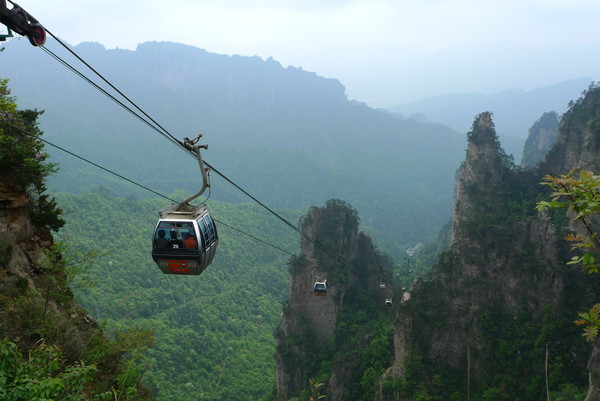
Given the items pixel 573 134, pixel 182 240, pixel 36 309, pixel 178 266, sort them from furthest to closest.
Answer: pixel 573 134 → pixel 178 266 → pixel 182 240 → pixel 36 309

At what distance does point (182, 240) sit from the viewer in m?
10.6

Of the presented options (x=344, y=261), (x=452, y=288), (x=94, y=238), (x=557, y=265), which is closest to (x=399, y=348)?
(x=452, y=288)

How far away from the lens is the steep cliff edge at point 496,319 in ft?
88.4

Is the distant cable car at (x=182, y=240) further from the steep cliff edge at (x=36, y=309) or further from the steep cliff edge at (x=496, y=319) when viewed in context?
the steep cliff edge at (x=496, y=319)

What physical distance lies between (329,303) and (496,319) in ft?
60.3

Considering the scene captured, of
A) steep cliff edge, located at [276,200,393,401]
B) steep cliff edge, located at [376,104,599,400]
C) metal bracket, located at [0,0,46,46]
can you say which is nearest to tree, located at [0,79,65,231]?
metal bracket, located at [0,0,46,46]

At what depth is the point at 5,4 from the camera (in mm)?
7992

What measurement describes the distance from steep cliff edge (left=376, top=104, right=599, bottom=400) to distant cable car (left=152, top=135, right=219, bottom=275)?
20.4 metres

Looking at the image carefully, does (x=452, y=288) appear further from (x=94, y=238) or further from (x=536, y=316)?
(x=94, y=238)

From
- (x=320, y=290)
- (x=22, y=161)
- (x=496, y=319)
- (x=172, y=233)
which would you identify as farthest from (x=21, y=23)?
(x=496, y=319)

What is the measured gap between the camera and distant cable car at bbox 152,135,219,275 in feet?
34.6

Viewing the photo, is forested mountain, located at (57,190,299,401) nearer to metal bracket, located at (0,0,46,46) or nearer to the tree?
the tree

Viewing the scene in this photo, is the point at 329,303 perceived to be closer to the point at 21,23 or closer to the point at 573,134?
the point at 573,134

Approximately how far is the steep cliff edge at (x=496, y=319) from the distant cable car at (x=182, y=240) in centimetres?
2043
